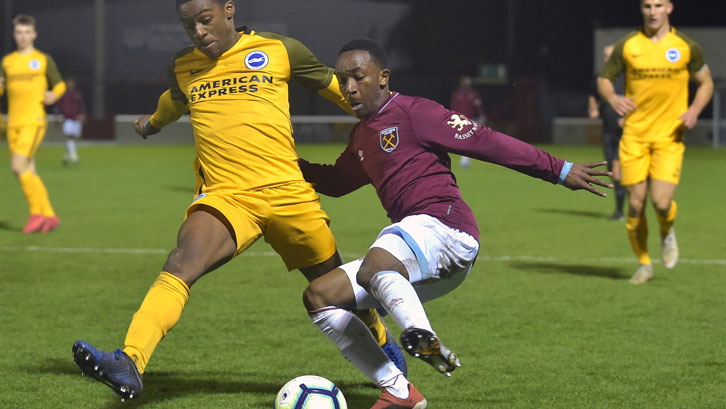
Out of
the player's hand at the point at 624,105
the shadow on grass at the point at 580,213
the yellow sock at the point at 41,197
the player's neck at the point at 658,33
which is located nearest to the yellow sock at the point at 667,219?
the player's hand at the point at 624,105

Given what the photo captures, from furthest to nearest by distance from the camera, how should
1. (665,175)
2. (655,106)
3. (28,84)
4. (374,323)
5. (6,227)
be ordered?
(6,227)
(28,84)
(655,106)
(665,175)
(374,323)

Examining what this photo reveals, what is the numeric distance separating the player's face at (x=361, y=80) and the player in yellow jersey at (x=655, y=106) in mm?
4300

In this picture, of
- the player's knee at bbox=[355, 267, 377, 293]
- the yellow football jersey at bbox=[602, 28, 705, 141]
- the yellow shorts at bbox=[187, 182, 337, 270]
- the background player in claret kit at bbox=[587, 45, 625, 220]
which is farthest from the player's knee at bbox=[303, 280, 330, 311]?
the background player in claret kit at bbox=[587, 45, 625, 220]

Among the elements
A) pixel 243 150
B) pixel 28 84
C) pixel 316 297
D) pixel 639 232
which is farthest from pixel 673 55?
pixel 28 84

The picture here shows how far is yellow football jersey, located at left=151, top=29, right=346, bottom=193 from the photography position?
5070 millimetres

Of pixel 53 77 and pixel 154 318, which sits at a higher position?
pixel 154 318

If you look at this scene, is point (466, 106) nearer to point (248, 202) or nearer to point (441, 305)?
point (441, 305)

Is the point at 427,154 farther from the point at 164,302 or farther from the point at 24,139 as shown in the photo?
the point at 24,139

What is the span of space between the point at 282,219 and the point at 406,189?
678 mm

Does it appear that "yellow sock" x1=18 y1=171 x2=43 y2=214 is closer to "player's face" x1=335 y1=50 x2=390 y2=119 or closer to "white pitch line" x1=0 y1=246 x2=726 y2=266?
"white pitch line" x1=0 y1=246 x2=726 y2=266

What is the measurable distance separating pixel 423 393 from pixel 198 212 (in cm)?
→ 141

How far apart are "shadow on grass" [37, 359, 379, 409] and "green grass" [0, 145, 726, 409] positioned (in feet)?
0.05

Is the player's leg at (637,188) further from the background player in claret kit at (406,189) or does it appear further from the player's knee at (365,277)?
the player's knee at (365,277)

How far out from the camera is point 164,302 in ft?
14.9
